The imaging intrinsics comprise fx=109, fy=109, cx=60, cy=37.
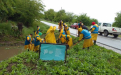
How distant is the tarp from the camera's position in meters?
4.68

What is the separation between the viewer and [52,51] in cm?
471

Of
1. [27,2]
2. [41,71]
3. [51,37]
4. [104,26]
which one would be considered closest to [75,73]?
[41,71]

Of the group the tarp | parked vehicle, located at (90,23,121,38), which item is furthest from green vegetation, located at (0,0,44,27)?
the tarp

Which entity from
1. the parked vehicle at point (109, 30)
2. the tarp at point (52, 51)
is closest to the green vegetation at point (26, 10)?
the parked vehicle at point (109, 30)

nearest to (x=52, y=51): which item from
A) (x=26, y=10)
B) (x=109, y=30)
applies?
(x=109, y=30)

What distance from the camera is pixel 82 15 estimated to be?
35.0 meters

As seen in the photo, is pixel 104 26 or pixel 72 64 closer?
pixel 72 64

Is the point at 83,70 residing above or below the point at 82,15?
below

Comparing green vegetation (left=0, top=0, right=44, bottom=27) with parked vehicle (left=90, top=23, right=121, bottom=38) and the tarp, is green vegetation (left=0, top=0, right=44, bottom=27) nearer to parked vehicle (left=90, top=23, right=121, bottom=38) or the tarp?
parked vehicle (left=90, top=23, right=121, bottom=38)

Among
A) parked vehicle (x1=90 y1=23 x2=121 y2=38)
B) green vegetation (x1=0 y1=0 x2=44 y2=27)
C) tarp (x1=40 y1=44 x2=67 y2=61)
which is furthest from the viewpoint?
green vegetation (x1=0 y1=0 x2=44 y2=27)

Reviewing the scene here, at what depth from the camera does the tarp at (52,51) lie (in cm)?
468

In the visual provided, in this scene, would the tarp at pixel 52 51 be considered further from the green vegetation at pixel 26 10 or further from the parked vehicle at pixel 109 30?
the green vegetation at pixel 26 10

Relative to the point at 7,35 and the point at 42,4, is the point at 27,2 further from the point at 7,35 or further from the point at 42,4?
the point at 7,35

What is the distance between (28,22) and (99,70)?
17761mm
